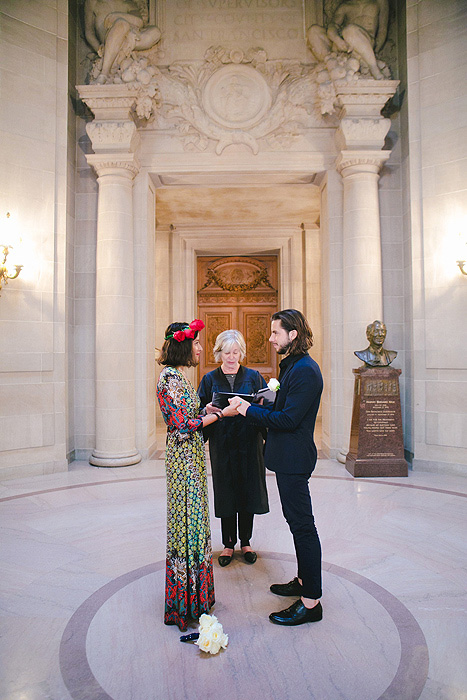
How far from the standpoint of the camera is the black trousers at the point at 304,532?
95.1 inches

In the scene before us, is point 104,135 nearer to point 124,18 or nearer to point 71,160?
point 71,160

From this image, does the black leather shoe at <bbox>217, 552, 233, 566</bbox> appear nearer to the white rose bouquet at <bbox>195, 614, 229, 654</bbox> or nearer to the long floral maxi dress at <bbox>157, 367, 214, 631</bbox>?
the long floral maxi dress at <bbox>157, 367, 214, 631</bbox>

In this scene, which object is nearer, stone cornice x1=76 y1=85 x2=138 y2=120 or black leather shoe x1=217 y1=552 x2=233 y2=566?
black leather shoe x1=217 y1=552 x2=233 y2=566

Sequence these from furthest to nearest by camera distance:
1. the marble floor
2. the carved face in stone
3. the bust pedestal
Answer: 1. the carved face in stone
2. the bust pedestal
3. the marble floor

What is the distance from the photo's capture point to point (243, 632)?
2.36 metres

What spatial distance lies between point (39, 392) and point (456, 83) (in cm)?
656

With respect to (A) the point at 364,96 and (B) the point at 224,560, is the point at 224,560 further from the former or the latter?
(A) the point at 364,96

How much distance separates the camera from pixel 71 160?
6578 millimetres

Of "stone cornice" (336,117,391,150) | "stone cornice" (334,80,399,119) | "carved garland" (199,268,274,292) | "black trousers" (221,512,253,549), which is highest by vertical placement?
"stone cornice" (334,80,399,119)

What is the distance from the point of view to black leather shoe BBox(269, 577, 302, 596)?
2.73 metres

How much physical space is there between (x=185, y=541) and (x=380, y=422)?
3913mm

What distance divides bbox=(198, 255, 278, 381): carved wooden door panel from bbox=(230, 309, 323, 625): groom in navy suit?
334 inches

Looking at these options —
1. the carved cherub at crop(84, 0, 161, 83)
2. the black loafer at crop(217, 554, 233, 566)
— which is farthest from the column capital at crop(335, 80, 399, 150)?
the black loafer at crop(217, 554, 233, 566)

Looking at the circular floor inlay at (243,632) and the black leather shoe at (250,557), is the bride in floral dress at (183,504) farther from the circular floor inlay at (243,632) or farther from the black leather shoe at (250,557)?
the black leather shoe at (250,557)
